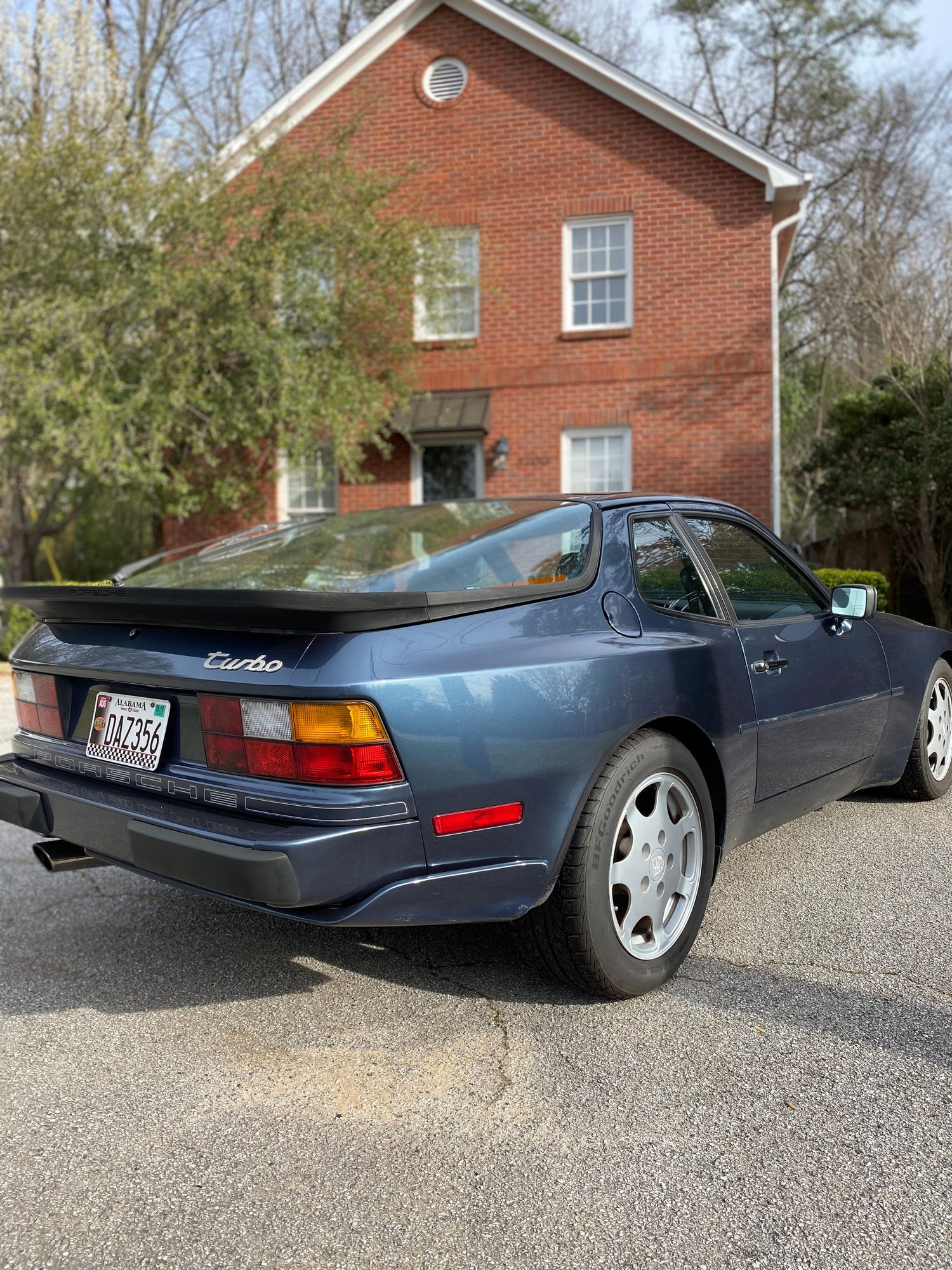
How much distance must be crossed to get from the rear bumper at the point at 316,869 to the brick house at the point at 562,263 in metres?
11.0

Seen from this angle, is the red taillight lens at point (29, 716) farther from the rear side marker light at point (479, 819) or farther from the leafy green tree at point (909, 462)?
the leafy green tree at point (909, 462)

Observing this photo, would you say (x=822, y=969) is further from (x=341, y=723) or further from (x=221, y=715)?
(x=221, y=715)

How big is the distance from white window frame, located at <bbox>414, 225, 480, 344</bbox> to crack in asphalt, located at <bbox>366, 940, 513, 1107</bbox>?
11632 mm

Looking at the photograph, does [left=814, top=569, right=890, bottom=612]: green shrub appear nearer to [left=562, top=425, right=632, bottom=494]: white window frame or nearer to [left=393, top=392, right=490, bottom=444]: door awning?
[left=562, top=425, right=632, bottom=494]: white window frame

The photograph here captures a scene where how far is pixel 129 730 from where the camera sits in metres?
2.86

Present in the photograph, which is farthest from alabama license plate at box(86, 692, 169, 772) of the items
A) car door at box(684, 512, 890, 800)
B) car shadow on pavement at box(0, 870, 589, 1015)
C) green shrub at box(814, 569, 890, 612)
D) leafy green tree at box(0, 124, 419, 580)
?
leafy green tree at box(0, 124, 419, 580)

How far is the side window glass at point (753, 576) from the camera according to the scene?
359 cm

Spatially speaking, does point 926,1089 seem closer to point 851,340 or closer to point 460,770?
point 460,770

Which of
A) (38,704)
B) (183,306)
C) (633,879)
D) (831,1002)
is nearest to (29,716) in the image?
(38,704)

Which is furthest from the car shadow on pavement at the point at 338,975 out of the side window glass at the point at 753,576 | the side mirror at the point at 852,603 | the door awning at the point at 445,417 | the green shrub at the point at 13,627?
the door awning at the point at 445,417

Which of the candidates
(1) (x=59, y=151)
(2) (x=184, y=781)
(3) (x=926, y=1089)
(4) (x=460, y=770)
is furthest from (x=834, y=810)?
(1) (x=59, y=151)

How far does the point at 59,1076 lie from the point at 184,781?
2.56 feet

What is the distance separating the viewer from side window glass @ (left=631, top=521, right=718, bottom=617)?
10.5ft

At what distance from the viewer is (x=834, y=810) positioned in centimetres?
492
